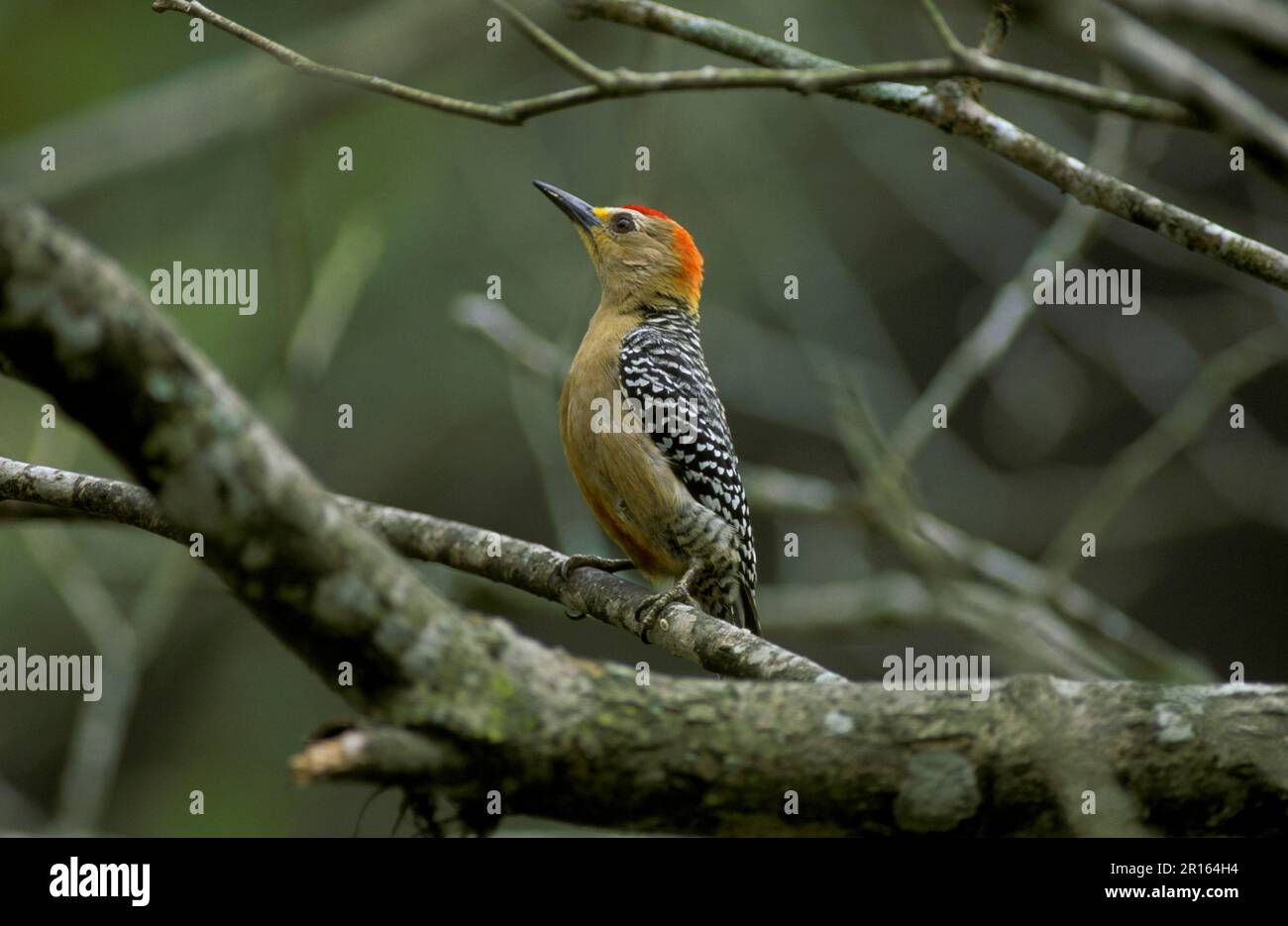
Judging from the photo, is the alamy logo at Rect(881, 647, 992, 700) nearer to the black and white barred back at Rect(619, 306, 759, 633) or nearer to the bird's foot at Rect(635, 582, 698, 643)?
the black and white barred back at Rect(619, 306, 759, 633)

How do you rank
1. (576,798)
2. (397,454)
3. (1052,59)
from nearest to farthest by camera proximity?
1. (576,798)
2. (1052,59)
3. (397,454)

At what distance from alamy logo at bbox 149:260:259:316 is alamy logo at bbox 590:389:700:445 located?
150 inches

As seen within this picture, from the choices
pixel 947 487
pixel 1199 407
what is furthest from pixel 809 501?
pixel 947 487

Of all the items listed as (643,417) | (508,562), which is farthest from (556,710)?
(643,417)

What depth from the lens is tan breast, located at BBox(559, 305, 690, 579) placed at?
18.6 feet

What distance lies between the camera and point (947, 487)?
9.60 meters

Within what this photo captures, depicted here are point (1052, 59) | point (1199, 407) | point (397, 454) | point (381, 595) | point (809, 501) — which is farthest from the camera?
point (397, 454)

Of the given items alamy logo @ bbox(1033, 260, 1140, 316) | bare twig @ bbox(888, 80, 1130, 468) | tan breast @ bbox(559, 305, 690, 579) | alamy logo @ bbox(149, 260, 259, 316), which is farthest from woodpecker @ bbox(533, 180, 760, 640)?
alamy logo @ bbox(149, 260, 259, 316)

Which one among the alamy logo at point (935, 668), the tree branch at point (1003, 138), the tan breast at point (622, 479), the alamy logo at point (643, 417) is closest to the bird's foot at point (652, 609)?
the tan breast at point (622, 479)

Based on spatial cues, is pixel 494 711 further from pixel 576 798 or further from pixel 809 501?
pixel 809 501

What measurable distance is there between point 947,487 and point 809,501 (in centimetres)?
347

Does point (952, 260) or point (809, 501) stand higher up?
point (952, 260)

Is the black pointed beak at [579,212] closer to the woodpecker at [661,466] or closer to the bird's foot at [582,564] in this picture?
the woodpecker at [661,466]

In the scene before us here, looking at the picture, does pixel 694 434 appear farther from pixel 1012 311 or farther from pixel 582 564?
pixel 1012 311
